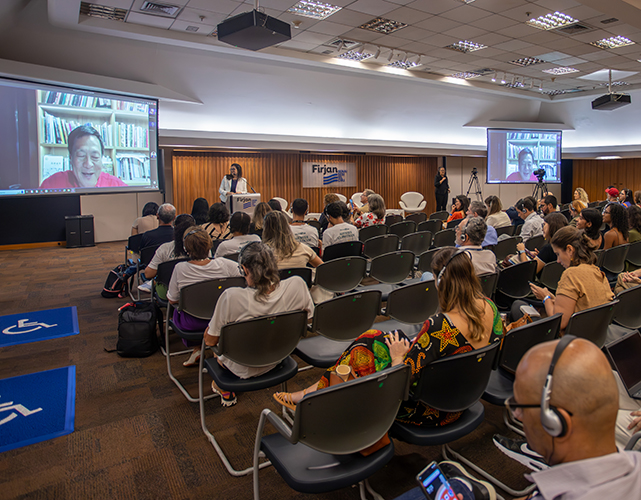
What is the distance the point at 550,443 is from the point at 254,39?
223 inches

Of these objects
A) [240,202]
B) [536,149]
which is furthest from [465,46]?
[536,149]

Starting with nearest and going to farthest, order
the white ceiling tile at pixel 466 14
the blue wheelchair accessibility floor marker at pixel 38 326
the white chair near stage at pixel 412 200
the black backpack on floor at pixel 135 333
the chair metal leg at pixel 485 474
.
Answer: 1. the chair metal leg at pixel 485 474
2. the black backpack on floor at pixel 135 333
3. the blue wheelchair accessibility floor marker at pixel 38 326
4. the white ceiling tile at pixel 466 14
5. the white chair near stage at pixel 412 200

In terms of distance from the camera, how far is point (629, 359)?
222 centimetres

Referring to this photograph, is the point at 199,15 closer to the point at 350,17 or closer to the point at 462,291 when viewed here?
the point at 350,17

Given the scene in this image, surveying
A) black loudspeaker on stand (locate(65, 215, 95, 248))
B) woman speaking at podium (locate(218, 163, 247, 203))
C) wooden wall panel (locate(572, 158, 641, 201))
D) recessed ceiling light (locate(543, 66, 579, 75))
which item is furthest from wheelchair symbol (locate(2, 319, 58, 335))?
wooden wall panel (locate(572, 158, 641, 201))

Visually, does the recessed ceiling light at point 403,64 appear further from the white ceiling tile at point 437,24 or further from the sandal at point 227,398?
the sandal at point 227,398

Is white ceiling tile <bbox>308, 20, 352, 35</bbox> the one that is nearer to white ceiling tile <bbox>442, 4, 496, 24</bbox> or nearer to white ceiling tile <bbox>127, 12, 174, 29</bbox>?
white ceiling tile <bbox>442, 4, 496, 24</bbox>

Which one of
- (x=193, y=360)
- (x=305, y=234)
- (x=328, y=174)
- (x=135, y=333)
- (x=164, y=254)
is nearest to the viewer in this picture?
(x=193, y=360)

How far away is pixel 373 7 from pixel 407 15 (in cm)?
73

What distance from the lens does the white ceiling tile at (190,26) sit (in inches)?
276

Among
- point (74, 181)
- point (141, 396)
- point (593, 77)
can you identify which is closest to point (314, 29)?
point (74, 181)

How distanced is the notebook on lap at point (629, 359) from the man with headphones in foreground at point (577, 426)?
4.58ft

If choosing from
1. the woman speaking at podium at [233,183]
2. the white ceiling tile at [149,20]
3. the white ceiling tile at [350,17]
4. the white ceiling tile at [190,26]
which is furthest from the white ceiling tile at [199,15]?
the woman speaking at podium at [233,183]

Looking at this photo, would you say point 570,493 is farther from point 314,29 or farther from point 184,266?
point 314,29
